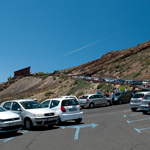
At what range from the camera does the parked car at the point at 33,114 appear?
10.0m

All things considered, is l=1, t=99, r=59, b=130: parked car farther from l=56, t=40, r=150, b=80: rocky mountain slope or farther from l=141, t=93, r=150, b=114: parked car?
l=56, t=40, r=150, b=80: rocky mountain slope

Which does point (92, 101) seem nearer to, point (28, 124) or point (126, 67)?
point (28, 124)

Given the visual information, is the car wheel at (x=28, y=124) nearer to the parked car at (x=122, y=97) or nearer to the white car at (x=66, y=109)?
the white car at (x=66, y=109)

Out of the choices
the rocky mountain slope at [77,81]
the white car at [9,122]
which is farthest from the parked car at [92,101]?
the rocky mountain slope at [77,81]

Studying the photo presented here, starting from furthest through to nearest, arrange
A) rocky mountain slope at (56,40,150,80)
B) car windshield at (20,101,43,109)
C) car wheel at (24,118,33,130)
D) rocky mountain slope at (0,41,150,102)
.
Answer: rocky mountain slope at (56,40,150,80), rocky mountain slope at (0,41,150,102), car windshield at (20,101,43,109), car wheel at (24,118,33,130)

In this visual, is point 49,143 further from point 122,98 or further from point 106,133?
point 122,98

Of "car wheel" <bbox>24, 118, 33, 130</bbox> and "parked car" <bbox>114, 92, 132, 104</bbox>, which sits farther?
"parked car" <bbox>114, 92, 132, 104</bbox>

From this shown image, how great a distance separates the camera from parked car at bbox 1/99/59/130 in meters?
10.0

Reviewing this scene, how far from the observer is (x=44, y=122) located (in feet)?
33.0

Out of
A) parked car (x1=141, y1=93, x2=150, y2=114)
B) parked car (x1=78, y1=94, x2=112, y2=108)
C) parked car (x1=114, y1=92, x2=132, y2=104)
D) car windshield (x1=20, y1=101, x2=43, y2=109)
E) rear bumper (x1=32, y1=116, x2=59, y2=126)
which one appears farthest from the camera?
parked car (x1=114, y1=92, x2=132, y2=104)

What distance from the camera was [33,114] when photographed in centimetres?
1008

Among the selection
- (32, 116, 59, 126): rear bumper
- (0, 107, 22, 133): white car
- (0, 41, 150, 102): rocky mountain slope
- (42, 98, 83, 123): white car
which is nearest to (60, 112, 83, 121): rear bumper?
(42, 98, 83, 123): white car

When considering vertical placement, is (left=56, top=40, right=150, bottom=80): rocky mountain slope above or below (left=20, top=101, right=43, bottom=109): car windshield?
above

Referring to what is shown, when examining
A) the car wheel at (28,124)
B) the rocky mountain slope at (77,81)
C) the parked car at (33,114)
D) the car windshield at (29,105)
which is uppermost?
the rocky mountain slope at (77,81)
